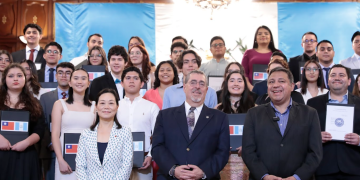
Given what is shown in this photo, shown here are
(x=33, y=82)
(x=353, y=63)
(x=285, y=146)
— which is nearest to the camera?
(x=285, y=146)

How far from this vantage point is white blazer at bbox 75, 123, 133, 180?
3.60 metres

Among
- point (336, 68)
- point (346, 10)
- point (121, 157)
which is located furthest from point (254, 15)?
point (121, 157)

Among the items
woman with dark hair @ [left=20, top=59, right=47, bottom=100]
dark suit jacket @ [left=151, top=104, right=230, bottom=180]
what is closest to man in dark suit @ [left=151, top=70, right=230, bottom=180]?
dark suit jacket @ [left=151, top=104, right=230, bottom=180]

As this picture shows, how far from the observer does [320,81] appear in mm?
5047

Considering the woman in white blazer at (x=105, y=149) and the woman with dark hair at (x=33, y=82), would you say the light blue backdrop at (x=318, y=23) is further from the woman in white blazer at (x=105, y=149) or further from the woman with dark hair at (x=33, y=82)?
the woman in white blazer at (x=105, y=149)

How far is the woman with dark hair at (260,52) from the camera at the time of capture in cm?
624

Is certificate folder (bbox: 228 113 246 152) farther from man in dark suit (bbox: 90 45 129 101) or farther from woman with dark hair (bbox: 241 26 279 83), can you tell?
woman with dark hair (bbox: 241 26 279 83)

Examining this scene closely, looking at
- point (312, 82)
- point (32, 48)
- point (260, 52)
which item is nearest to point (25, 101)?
point (32, 48)

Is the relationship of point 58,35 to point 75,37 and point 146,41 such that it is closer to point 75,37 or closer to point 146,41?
point 75,37

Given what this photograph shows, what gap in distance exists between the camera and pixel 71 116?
4.25 metres

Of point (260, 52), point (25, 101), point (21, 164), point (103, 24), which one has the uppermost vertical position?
point (103, 24)

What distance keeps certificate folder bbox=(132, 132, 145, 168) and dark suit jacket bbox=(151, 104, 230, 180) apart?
1.22 ft

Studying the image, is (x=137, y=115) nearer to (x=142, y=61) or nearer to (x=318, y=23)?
(x=142, y=61)

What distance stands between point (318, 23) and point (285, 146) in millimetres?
6542
